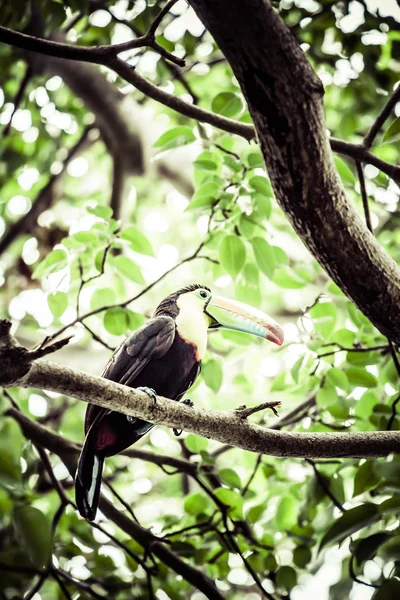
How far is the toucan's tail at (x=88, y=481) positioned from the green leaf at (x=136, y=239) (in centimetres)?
70

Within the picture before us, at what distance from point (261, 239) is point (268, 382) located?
1399mm

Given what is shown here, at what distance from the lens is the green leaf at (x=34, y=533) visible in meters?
1.45

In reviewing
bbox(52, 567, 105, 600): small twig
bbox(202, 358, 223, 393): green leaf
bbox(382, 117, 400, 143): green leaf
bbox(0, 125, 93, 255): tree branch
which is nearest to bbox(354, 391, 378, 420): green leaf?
bbox(202, 358, 223, 393): green leaf

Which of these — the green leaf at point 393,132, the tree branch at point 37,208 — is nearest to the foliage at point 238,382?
the green leaf at point 393,132

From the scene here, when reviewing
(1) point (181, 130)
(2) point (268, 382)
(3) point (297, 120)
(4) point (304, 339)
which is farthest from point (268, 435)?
(2) point (268, 382)

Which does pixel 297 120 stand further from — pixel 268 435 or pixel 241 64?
pixel 268 435

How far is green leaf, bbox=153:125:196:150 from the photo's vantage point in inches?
74.2

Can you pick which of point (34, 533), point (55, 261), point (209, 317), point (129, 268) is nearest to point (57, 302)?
point (55, 261)

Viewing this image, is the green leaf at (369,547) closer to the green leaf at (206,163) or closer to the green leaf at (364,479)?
the green leaf at (364,479)

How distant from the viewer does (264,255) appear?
1881 mm

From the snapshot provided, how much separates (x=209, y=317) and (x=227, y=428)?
1.45 feet

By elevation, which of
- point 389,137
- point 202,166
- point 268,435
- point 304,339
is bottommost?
point 268,435

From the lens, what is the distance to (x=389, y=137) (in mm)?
1537

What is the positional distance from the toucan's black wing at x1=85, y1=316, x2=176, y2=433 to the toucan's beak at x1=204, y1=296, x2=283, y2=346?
0.49 ft
